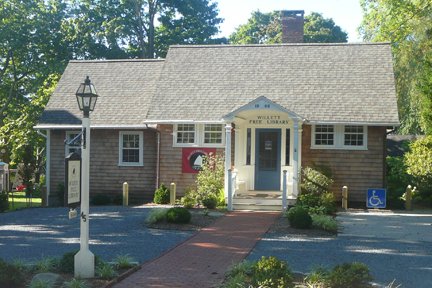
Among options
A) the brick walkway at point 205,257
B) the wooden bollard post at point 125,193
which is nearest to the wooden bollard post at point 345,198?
the brick walkway at point 205,257

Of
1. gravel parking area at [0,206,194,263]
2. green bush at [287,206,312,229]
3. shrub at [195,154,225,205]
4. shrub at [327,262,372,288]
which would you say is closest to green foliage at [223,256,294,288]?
shrub at [327,262,372,288]

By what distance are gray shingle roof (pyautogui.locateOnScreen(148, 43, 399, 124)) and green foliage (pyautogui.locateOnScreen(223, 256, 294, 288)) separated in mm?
12809

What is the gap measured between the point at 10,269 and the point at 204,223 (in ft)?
25.4

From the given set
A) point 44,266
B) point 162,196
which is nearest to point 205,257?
point 44,266

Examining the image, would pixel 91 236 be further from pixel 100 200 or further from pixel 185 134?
pixel 185 134

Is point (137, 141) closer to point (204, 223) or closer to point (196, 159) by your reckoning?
point (196, 159)

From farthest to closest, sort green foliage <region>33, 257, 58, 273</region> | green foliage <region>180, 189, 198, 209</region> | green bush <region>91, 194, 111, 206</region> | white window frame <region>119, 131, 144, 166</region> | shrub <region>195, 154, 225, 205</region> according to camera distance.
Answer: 1. white window frame <region>119, 131, 144, 166</region>
2. green bush <region>91, 194, 111, 206</region>
3. shrub <region>195, 154, 225, 205</region>
4. green foliage <region>180, 189, 198, 209</region>
5. green foliage <region>33, 257, 58, 273</region>

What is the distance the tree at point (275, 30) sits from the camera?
189 feet

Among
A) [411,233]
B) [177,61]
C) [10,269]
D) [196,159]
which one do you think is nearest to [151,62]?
[177,61]

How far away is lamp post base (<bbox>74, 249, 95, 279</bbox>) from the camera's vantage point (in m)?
9.90

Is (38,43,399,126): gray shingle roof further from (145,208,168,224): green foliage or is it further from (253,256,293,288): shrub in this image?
(253,256,293,288): shrub

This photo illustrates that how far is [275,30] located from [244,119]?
3978cm

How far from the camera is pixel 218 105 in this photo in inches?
904

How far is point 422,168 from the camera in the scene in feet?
75.9
